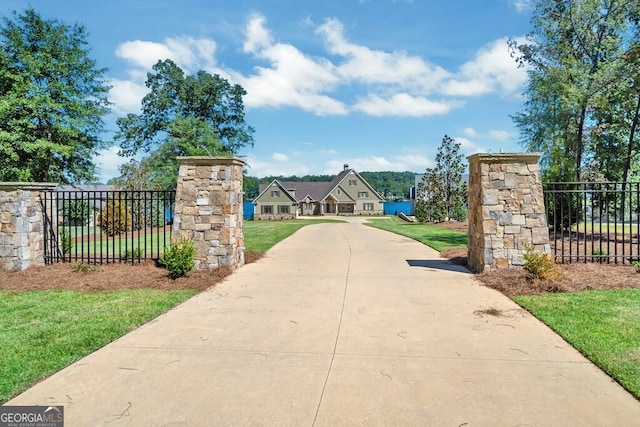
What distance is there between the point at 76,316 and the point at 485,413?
5755 mm

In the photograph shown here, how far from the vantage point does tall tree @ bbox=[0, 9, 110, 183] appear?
52.6 ft

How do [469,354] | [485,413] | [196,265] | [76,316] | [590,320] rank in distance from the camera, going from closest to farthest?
[485,413]
[469,354]
[590,320]
[76,316]
[196,265]

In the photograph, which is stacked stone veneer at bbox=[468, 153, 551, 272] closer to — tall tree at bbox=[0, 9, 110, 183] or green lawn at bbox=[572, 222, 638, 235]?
green lawn at bbox=[572, 222, 638, 235]

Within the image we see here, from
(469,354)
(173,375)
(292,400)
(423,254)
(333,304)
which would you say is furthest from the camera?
(423,254)

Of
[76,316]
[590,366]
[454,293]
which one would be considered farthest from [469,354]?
[76,316]

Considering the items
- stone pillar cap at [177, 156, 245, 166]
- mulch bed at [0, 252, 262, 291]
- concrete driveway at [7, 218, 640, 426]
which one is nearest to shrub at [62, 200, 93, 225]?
mulch bed at [0, 252, 262, 291]

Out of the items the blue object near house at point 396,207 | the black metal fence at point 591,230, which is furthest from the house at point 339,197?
the black metal fence at point 591,230

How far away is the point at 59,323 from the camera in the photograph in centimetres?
546

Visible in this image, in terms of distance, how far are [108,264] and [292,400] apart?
811cm

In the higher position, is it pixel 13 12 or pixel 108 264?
pixel 13 12

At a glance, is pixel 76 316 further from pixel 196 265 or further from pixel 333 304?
pixel 333 304

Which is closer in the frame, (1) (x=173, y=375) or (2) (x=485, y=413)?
(2) (x=485, y=413)

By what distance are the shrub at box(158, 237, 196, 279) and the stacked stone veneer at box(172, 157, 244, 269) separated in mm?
601

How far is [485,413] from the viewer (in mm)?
3113
